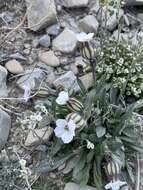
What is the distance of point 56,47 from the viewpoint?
9.30 ft

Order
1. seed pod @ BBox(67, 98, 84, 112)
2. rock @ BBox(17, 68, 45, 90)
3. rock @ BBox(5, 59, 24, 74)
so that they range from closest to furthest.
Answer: seed pod @ BBox(67, 98, 84, 112) → rock @ BBox(17, 68, 45, 90) → rock @ BBox(5, 59, 24, 74)

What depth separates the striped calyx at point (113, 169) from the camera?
90.1 inches

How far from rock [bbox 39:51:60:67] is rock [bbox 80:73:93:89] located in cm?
17

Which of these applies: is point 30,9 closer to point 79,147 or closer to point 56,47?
point 56,47

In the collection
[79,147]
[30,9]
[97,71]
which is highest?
[30,9]

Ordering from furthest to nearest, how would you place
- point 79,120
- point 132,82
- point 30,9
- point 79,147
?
point 30,9 < point 132,82 < point 79,147 < point 79,120

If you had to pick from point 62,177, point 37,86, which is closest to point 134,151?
point 62,177

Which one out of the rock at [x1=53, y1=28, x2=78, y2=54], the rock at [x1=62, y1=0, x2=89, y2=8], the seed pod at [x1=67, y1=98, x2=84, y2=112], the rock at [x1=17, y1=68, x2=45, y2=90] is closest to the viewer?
the seed pod at [x1=67, y1=98, x2=84, y2=112]

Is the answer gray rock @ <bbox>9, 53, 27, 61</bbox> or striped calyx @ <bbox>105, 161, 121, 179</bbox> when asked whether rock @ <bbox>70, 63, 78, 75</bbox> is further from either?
striped calyx @ <bbox>105, 161, 121, 179</bbox>

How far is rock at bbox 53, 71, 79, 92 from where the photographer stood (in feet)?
8.64

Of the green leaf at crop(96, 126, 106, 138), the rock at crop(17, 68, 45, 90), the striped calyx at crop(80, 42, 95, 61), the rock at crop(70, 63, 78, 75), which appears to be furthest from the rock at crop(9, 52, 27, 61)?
the green leaf at crop(96, 126, 106, 138)

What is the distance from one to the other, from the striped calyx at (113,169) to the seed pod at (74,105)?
27 centimetres

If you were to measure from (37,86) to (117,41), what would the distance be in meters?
0.46

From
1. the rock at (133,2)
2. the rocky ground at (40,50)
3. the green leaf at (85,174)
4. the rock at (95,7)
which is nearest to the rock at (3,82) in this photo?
the rocky ground at (40,50)
